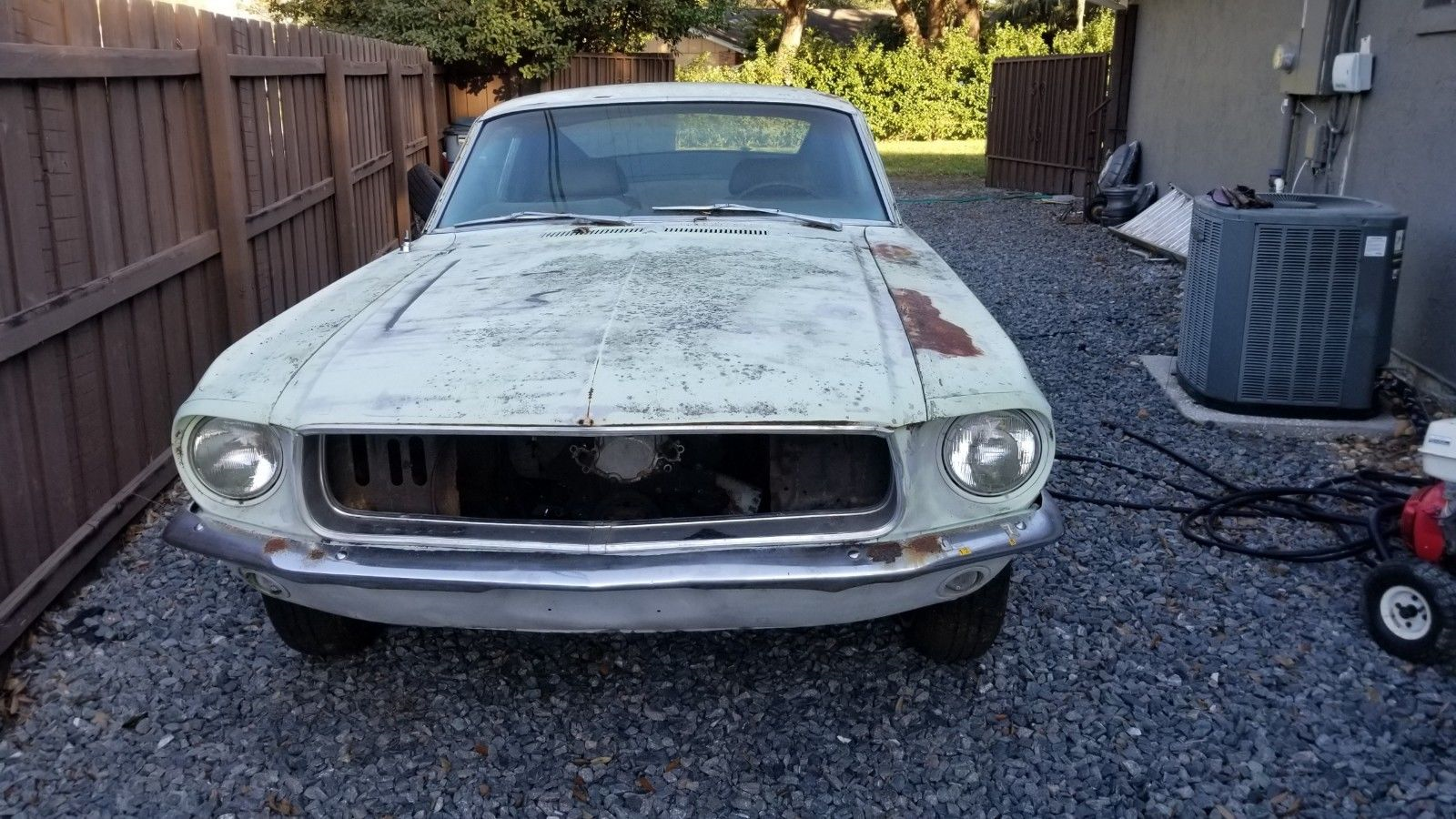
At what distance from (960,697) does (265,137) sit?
4702 millimetres

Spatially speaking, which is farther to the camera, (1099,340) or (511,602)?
(1099,340)

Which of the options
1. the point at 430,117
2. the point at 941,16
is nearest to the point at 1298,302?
the point at 430,117

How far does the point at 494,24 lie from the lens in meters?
17.3

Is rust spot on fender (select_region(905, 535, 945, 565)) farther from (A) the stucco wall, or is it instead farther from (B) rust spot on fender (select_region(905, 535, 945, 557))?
(A) the stucco wall

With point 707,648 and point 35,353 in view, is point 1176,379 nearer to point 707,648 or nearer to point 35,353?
point 707,648

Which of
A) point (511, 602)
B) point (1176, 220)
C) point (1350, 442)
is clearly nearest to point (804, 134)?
point (511, 602)

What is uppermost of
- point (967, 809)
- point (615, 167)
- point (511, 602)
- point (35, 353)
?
point (615, 167)

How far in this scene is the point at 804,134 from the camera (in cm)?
448

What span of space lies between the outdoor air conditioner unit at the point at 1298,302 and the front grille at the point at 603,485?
10.4ft

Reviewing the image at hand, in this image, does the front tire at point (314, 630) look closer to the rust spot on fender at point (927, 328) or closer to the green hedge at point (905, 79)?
the rust spot on fender at point (927, 328)

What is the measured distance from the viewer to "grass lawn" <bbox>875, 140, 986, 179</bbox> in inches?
756

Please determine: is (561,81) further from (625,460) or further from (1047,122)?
(625,460)

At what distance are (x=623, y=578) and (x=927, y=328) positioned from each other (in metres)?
1.04

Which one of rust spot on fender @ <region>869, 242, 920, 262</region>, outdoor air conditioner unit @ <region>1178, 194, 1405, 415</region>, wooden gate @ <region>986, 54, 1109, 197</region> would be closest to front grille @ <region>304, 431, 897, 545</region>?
rust spot on fender @ <region>869, 242, 920, 262</region>
